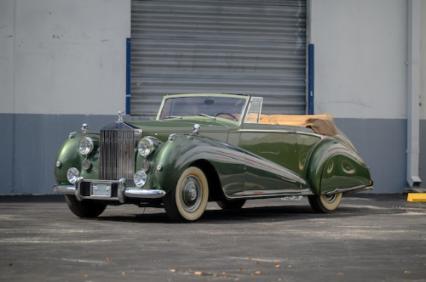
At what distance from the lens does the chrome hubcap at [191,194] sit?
11.0m

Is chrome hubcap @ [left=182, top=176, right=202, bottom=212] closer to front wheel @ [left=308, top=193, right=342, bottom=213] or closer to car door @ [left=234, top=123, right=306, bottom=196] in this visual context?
car door @ [left=234, top=123, right=306, bottom=196]

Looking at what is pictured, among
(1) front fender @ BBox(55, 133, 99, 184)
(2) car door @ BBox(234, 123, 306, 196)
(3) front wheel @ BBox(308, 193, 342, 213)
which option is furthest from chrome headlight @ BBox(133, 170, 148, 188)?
(3) front wheel @ BBox(308, 193, 342, 213)

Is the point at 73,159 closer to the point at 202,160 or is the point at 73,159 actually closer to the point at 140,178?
the point at 140,178

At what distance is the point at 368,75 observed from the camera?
19844 mm

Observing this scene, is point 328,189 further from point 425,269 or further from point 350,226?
point 425,269

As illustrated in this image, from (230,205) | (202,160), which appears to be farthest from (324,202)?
(202,160)

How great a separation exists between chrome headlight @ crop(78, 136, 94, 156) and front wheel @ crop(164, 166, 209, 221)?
119 cm

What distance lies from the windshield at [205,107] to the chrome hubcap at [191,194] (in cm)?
139

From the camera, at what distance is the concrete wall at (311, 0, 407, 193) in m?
19.6

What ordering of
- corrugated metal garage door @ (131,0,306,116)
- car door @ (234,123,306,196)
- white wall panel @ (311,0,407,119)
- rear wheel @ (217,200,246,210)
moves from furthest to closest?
white wall panel @ (311,0,407,119) → corrugated metal garage door @ (131,0,306,116) → rear wheel @ (217,200,246,210) → car door @ (234,123,306,196)

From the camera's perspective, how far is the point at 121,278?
675 cm

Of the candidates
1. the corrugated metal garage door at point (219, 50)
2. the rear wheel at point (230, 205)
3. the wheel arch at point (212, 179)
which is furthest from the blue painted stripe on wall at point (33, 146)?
the wheel arch at point (212, 179)

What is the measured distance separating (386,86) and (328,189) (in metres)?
7.33

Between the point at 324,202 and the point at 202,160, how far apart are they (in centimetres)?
258
